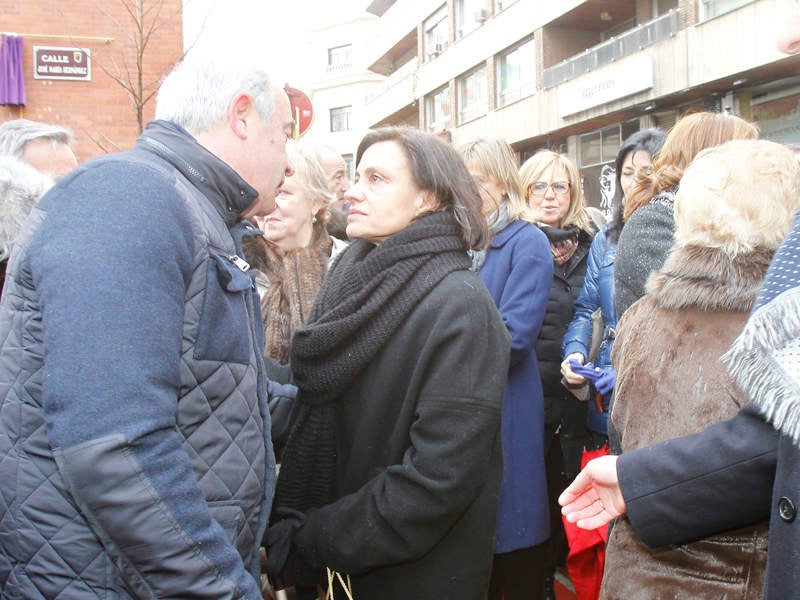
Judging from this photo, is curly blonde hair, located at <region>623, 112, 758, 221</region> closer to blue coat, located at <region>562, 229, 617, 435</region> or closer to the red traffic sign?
blue coat, located at <region>562, 229, 617, 435</region>

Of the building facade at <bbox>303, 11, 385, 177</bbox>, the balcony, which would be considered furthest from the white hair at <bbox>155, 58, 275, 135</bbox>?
the balcony

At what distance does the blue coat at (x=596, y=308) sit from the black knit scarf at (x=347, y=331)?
57.7 inches

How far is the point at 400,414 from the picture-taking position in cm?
220

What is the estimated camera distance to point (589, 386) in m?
3.54

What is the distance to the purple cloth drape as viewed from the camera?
12398 mm

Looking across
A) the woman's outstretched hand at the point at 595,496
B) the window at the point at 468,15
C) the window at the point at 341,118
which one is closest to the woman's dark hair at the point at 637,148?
the woman's outstretched hand at the point at 595,496

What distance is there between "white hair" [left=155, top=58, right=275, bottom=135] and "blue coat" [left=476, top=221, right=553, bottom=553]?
171 cm

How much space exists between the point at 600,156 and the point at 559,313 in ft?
56.1

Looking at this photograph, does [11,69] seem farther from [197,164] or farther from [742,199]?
[742,199]

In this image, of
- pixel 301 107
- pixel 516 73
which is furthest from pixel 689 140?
pixel 516 73

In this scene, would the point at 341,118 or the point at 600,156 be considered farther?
the point at 341,118

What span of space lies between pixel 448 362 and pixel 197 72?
1059 mm

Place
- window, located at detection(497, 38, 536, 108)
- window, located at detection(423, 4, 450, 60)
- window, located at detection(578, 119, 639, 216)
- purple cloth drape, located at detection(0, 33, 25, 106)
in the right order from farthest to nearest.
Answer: window, located at detection(423, 4, 450, 60) < window, located at detection(497, 38, 536, 108) < window, located at detection(578, 119, 639, 216) < purple cloth drape, located at detection(0, 33, 25, 106)

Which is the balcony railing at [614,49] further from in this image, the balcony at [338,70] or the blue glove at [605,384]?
the balcony at [338,70]
